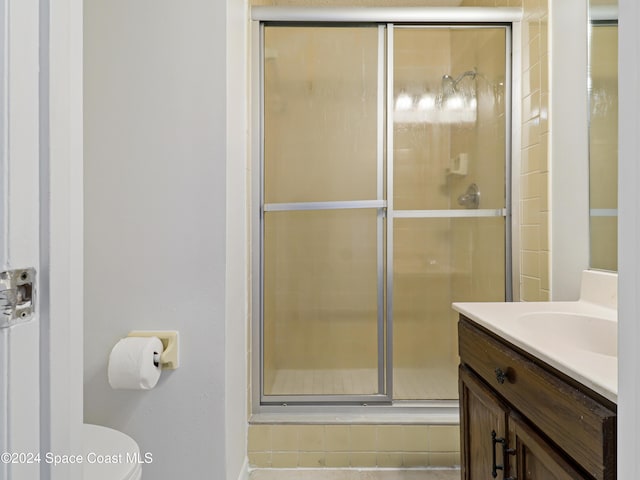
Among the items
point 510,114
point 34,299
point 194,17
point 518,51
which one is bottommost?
point 34,299

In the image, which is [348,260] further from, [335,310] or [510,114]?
[510,114]

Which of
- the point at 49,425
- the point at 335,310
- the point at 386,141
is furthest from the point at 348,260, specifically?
the point at 49,425

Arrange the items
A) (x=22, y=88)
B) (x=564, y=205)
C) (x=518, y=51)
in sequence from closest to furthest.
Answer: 1. (x=22, y=88)
2. (x=564, y=205)
3. (x=518, y=51)

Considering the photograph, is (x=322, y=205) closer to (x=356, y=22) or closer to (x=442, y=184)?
(x=442, y=184)

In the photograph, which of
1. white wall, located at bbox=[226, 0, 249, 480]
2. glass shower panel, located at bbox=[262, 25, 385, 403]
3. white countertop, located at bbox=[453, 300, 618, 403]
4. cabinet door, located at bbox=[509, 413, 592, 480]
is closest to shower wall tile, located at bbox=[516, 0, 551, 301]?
white countertop, located at bbox=[453, 300, 618, 403]

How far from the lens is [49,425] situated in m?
0.46

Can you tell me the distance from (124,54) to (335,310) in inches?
53.6

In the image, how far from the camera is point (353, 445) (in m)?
1.88

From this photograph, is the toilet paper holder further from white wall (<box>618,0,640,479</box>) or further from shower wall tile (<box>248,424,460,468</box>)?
white wall (<box>618,0,640,479</box>)

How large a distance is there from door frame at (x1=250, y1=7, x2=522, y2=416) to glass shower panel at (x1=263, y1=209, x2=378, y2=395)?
6 centimetres

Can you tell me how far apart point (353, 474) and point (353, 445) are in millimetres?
114

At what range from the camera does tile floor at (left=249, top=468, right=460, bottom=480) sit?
71.1 inches

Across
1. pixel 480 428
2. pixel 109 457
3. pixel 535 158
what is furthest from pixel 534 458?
pixel 535 158

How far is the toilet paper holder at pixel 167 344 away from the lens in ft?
4.40
